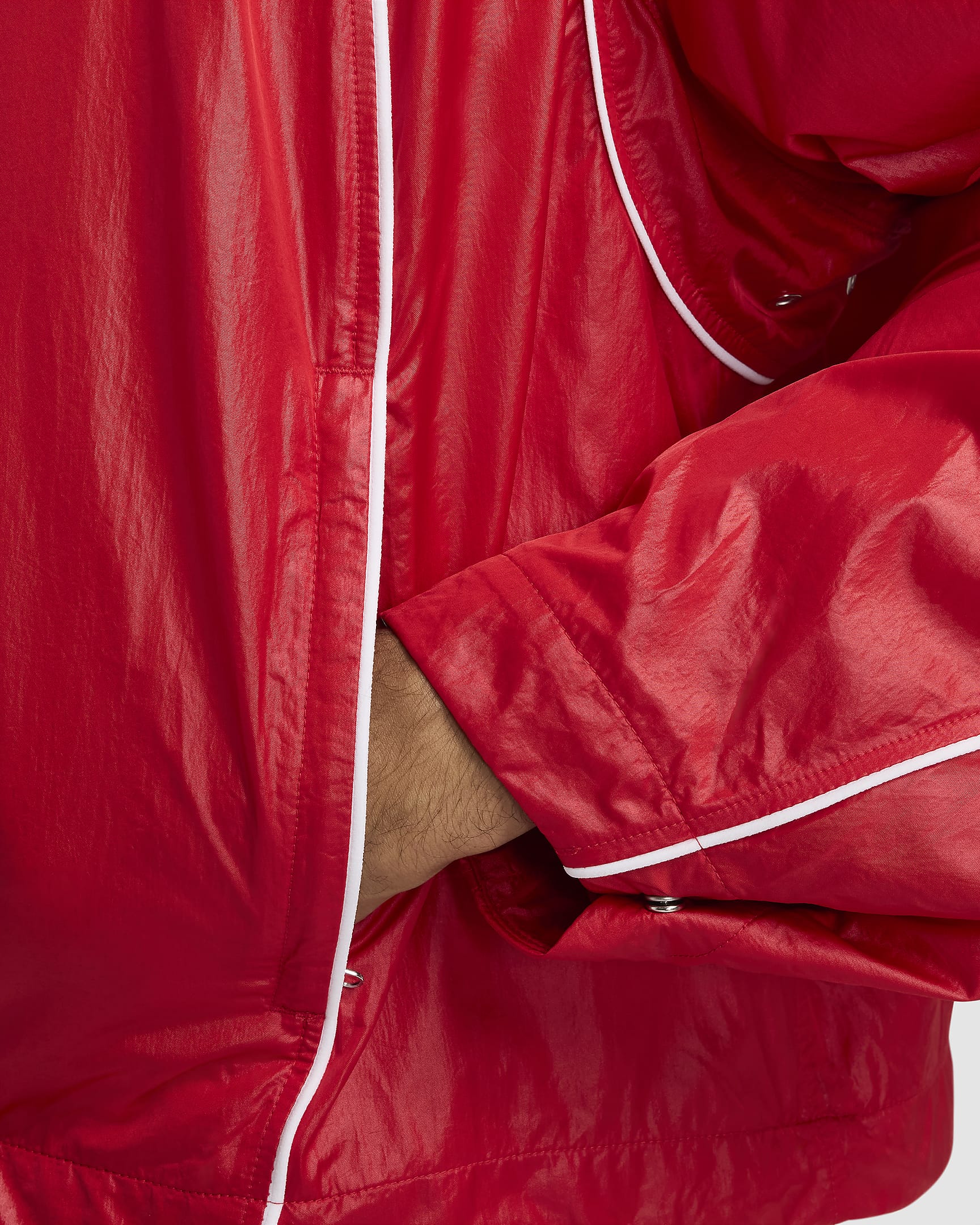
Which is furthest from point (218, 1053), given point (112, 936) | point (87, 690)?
point (87, 690)

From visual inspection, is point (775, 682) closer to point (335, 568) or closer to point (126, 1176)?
point (335, 568)

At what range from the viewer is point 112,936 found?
0.48m

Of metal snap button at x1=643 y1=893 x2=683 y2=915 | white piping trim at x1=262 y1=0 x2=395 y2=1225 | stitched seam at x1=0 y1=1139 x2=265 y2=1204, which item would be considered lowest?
stitched seam at x1=0 y1=1139 x2=265 y2=1204

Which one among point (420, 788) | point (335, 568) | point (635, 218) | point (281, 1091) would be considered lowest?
point (281, 1091)

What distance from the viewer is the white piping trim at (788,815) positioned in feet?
1.51

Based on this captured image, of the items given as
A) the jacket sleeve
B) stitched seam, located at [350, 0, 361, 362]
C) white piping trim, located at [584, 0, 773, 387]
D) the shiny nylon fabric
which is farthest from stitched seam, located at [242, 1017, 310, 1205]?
white piping trim, located at [584, 0, 773, 387]

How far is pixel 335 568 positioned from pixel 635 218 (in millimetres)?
252

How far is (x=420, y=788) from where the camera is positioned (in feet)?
1.70

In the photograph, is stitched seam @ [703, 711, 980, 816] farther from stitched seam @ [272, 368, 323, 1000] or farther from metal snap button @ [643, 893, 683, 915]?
stitched seam @ [272, 368, 323, 1000]

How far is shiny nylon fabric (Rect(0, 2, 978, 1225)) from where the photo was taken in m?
0.46

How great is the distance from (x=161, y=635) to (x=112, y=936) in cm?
14

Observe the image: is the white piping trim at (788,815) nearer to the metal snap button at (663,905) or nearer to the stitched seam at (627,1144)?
the metal snap button at (663,905)

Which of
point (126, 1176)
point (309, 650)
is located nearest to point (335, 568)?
point (309, 650)

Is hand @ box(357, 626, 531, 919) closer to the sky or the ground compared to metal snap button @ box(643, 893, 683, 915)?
closer to the sky
